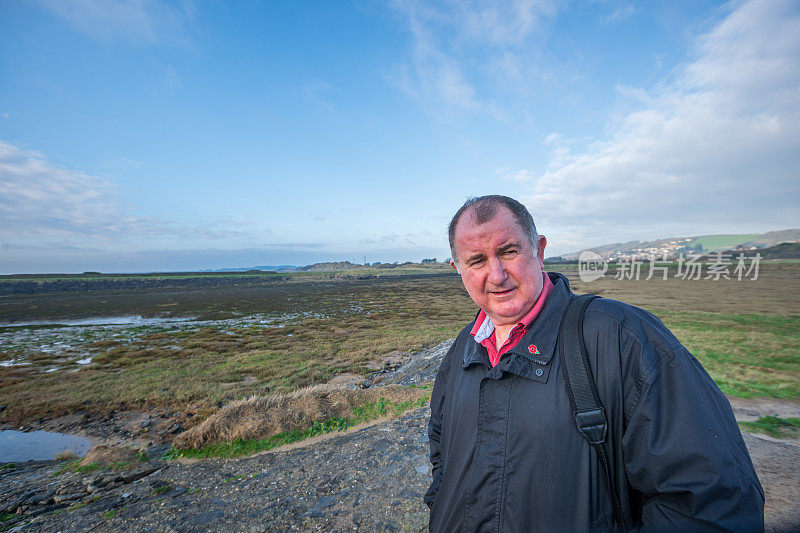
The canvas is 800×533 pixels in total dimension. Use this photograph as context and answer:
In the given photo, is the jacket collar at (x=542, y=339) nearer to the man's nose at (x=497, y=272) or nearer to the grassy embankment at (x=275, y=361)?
the man's nose at (x=497, y=272)

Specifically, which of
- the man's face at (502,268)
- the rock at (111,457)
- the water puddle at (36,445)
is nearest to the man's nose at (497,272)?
the man's face at (502,268)

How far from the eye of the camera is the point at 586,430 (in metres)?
1.52

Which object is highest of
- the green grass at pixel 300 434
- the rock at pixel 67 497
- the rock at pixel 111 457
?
the green grass at pixel 300 434

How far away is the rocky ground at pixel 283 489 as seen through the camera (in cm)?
492

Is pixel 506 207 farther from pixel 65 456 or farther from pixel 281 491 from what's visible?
pixel 65 456

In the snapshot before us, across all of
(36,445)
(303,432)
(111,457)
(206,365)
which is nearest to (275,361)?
(206,365)

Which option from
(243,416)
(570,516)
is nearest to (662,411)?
(570,516)

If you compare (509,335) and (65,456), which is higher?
(509,335)

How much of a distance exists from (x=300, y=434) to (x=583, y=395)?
7.98 metres

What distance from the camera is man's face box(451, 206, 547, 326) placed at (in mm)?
2068

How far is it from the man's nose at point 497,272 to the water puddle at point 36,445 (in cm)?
1298

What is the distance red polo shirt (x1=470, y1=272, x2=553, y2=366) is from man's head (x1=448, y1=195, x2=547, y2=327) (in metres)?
0.04

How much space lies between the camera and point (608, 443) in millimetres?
1548

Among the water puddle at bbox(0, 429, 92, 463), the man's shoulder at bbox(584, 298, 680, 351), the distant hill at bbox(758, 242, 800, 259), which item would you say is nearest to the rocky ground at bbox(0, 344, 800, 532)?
the water puddle at bbox(0, 429, 92, 463)
